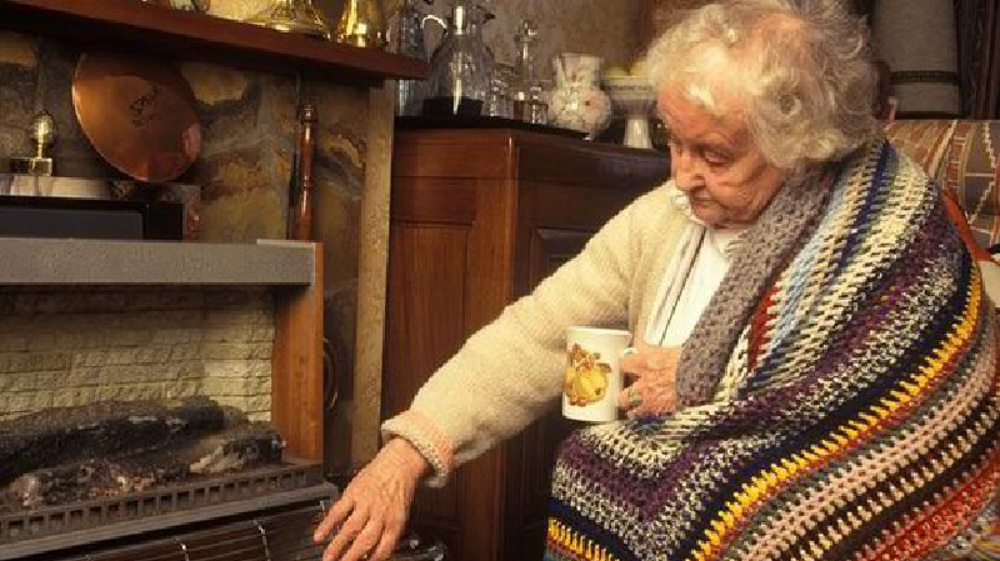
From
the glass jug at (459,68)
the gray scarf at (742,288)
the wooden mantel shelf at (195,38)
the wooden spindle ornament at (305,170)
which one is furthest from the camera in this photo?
the glass jug at (459,68)

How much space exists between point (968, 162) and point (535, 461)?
1038mm

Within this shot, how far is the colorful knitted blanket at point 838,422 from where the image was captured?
1.28 m

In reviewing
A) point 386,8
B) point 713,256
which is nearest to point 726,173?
point 713,256

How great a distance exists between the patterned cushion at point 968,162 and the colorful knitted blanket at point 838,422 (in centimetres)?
91

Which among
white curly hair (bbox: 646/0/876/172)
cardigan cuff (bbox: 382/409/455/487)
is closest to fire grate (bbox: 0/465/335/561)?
cardigan cuff (bbox: 382/409/455/487)

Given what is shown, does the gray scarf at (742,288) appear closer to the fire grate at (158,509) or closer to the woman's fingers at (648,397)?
the woman's fingers at (648,397)

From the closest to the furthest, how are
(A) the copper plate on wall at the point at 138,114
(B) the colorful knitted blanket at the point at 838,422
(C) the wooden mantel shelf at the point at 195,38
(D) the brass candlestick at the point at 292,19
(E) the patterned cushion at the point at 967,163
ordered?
(B) the colorful knitted blanket at the point at 838,422
(C) the wooden mantel shelf at the point at 195,38
(A) the copper plate on wall at the point at 138,114
(D) the brass candlestick at the point at 292,19
(E) the patterned cushion at the point at 967,163

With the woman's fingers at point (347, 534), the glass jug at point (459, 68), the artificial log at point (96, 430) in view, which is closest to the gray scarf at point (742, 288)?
the woman's fingers at point (347, 534)

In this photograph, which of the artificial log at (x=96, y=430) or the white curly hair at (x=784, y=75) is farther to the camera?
the artificial log at (x=96, y=430)

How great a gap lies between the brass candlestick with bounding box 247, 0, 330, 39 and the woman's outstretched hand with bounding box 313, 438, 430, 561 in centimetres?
86

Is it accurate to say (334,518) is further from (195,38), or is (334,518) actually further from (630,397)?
(195,38)

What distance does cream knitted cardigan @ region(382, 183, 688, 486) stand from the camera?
1.52 metres

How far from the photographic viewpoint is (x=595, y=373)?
4.78ft

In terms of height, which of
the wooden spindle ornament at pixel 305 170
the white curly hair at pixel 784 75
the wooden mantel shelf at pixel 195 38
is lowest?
the wooden spindle ornament at pixel 305 170
